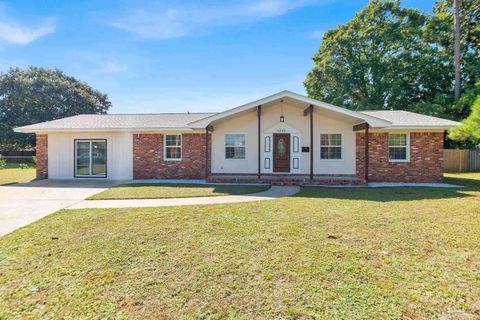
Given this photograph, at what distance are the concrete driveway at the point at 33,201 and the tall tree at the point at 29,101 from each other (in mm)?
25367

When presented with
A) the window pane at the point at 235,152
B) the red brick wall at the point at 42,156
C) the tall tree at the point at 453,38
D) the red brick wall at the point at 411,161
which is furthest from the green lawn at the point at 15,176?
the tall tree at the point at 453,38

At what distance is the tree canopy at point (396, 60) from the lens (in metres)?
22.6

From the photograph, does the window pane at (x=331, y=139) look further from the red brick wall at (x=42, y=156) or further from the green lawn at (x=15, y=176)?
the green lawn at (x=15, y=176)

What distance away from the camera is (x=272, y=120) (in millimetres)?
12781

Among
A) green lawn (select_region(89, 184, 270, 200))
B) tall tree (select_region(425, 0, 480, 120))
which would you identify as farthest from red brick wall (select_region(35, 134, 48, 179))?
tall tree (select_region(425, 0, 480, 120))

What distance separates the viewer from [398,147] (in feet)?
39.8

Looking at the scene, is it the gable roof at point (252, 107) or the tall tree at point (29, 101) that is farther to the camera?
the tall tree at point (29, 101)

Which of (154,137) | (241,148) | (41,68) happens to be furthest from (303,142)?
(41,68)

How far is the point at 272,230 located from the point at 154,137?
32.1ft

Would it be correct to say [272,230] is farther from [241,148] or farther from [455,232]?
[241,148]

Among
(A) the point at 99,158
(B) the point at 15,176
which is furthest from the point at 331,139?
(B) the point at 15,176

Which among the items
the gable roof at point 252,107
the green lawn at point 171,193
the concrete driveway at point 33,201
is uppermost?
the gable roof at point 252,107

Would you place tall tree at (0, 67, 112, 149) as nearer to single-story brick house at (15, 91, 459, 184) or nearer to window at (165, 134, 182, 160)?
single-story brick house at (15, 91, 459, 184)

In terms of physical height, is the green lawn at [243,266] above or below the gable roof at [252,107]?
below
